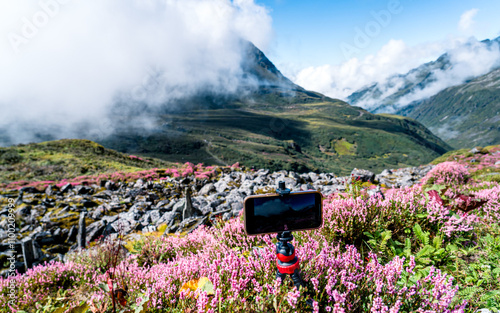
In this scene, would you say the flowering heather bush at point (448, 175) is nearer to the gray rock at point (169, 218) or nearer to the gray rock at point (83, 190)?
the gray rock at point (169, 218)

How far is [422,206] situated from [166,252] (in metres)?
4.91

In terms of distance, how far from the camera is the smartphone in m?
2.11

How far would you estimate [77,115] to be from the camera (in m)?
110

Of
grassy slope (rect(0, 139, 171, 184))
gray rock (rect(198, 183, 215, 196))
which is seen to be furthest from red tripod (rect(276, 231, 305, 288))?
grassy slope (rect(0, 139, 171, 184))

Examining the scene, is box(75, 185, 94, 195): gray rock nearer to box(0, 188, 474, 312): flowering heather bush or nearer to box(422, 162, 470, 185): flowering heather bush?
box(0, 188, 474, 312): flowering heather bush

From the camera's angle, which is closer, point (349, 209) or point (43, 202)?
point (349, 209)

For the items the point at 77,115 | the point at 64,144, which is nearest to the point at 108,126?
the point at 77,115

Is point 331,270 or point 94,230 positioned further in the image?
point 94,230

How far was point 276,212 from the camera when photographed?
2145 millimetres

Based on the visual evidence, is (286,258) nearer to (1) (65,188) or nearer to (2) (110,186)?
(2) (110,186)

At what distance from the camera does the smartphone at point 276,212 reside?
83.0 inches

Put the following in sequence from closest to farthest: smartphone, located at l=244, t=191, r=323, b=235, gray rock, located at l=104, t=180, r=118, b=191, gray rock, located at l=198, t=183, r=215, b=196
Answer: smartphone, located at l=244, t=191, r=323, b=235 < gray rock, located at l=198, t=183, r=215, b=196 < gray rock, located at l=104, t=180, r=118, b=191

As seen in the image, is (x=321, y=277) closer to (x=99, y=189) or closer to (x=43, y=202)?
(x=43, y=202)

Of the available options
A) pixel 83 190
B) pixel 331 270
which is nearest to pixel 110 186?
Result: pixel 83 190
